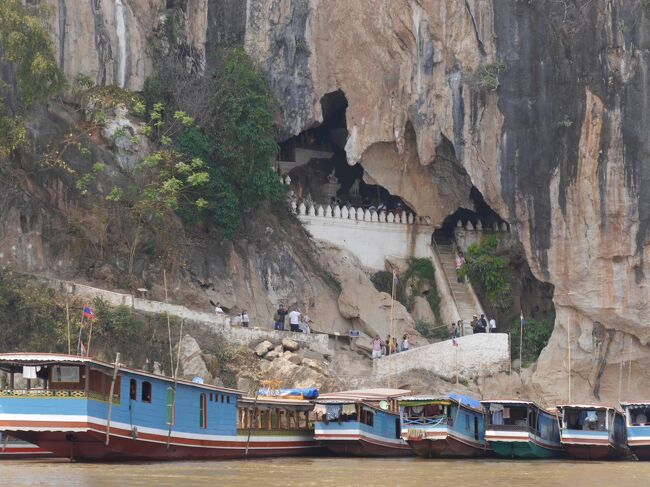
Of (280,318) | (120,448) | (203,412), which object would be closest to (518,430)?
(203,412)

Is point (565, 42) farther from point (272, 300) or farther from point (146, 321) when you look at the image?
point (146, 321)

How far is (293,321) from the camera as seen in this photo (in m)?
37.8

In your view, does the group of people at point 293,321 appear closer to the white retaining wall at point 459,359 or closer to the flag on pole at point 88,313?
the white retaining wall at point 459,359

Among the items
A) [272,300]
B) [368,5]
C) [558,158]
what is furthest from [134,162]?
[558,158]

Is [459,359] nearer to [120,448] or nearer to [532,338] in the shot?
[532,338]

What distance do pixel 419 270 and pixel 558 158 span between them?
5.68 m

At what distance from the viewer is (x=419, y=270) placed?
4219 cm

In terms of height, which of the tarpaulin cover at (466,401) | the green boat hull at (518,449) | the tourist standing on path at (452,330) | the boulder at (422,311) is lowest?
the green boat hull at (518,449)

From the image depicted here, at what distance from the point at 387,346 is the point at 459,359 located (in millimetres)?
1974

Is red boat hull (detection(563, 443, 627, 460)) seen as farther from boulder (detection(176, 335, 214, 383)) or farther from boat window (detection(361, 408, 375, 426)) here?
boulder (detection(176, 335, 214, 383))

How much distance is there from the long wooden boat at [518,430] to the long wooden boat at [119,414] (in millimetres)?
5142

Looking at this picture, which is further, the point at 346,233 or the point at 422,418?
the point at 346,233

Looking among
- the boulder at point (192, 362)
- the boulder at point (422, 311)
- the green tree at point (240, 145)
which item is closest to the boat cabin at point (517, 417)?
the boulder at point (192, 362)

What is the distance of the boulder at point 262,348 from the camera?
119ft
